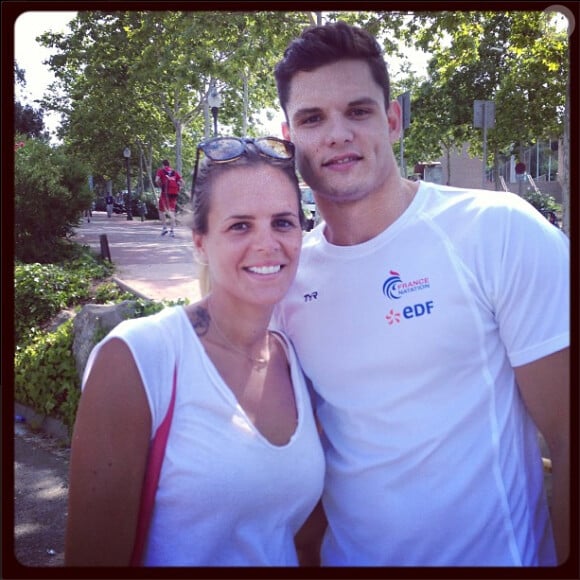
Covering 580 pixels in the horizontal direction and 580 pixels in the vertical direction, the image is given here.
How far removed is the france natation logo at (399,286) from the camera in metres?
1.51

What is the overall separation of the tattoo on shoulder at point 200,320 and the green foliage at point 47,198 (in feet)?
15.0

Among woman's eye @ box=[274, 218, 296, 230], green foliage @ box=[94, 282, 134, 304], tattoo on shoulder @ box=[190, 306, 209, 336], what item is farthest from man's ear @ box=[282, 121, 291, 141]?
green foliage @ box=[94, 282, 134, 304]

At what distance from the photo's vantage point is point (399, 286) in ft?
5.01

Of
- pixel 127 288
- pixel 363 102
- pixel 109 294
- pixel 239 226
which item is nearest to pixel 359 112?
pixel 363 102

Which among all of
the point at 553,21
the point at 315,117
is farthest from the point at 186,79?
the point at 553,21

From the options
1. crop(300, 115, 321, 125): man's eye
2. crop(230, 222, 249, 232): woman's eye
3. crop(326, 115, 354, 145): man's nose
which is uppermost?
crop(300, 115, 321, 125): man's eye

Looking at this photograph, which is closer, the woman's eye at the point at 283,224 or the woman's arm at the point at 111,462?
the woman's arm at the point at 111,462

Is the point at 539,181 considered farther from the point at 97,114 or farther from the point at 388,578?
the point at 97,114

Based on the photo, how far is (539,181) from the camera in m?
1.70

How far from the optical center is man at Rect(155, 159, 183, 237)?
2.27 metres

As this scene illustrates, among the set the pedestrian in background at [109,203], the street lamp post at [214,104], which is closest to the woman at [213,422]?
the street lamp post at [214,104]

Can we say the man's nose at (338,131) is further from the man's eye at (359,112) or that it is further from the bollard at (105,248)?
the bollard at (105,248)

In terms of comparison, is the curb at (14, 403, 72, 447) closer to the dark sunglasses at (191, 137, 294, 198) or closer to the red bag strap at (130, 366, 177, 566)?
the red bag strap at (130, 366, 177, 566)

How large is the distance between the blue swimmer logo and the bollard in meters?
4.51
